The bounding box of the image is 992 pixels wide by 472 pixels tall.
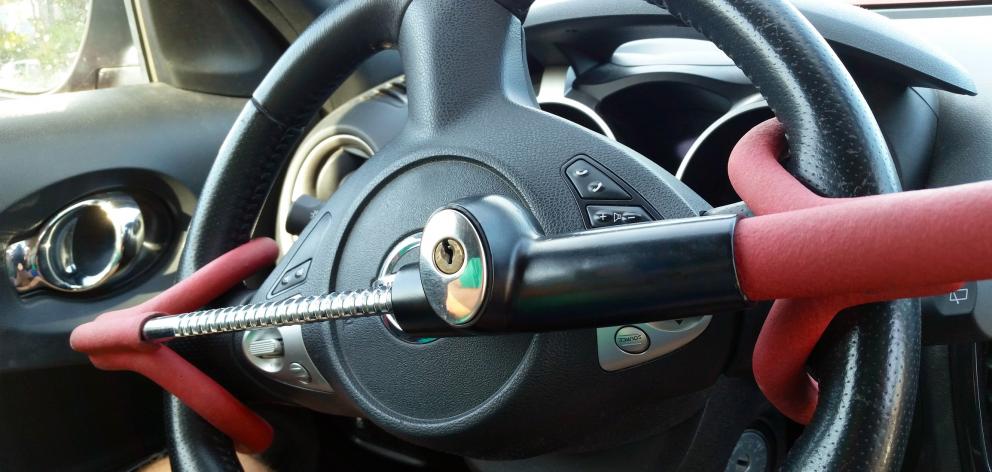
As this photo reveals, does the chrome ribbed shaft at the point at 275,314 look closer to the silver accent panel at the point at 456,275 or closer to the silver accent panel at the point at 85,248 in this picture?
the silver accent panel at the point at 456,275

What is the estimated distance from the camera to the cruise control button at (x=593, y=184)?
2.29 feet

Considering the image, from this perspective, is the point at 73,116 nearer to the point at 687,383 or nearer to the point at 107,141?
the point at 107,141

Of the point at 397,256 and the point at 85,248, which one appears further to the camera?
the point at 85,248

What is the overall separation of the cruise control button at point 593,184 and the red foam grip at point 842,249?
0.58 feet

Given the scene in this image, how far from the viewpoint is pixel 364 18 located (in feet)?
2.74

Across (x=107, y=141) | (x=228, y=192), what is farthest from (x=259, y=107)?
(x=107, y=141)

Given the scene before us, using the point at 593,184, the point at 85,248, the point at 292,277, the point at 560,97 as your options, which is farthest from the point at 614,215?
the point at 85,248

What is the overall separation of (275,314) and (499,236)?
0.21m

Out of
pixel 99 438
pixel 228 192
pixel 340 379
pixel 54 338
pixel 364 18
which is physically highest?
pixel 364 18

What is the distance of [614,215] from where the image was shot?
689mm

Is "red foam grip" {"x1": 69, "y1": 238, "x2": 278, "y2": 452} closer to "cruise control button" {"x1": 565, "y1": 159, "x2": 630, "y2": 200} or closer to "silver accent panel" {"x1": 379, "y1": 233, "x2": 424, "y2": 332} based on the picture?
"silver accent panel" {"x1": 379, "y1": 233, "x2": 424, "y2": 332}

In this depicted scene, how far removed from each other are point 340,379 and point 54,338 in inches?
21.7

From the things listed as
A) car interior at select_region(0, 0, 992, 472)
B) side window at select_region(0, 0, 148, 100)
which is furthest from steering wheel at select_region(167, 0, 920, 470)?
side window at select_region(0, 0, 148, 100)

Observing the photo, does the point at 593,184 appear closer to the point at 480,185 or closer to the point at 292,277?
the point at 480,185
